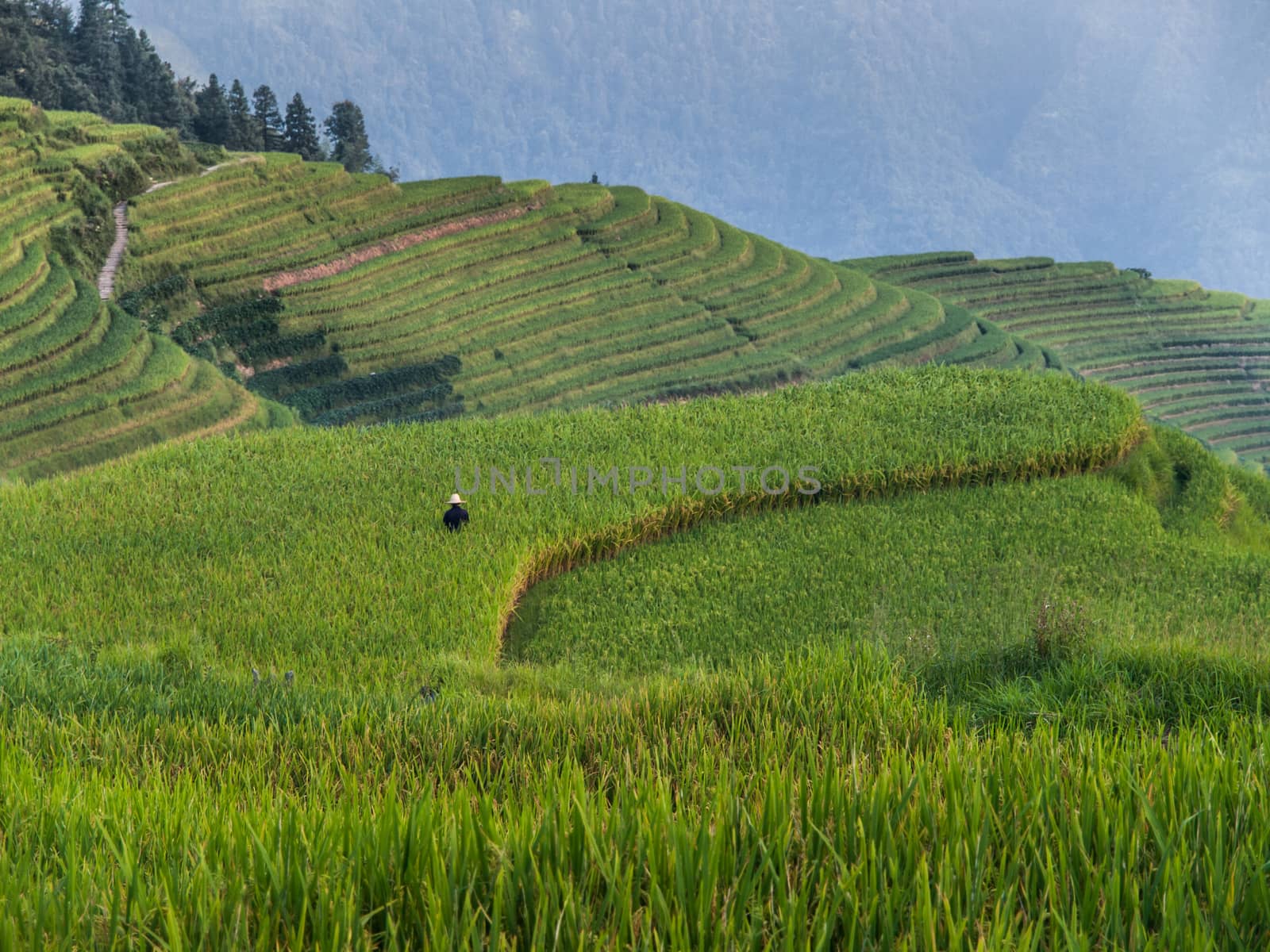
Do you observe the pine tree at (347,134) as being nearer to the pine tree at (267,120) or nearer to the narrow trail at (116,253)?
the pine tree at (267,120)

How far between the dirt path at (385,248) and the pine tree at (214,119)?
2054 centimetres

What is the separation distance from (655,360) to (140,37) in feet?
156

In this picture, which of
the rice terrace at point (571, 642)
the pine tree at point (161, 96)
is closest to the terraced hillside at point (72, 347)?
the rice terrace at point (571, 642)

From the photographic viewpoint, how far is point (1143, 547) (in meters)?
11.8

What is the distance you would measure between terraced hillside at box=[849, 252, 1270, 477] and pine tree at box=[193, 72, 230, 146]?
3454 cm

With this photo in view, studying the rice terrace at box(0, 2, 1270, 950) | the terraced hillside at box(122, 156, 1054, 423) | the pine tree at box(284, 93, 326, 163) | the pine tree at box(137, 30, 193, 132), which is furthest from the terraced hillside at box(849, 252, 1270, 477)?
the pine tree at box(137, 30, 193, 132)

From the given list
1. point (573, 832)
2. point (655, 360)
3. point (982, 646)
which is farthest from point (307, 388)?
point (573, 832)

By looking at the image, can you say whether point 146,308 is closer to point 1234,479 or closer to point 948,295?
point 1234,479

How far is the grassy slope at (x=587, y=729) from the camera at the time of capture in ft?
8.26

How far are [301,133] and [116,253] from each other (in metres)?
30.0

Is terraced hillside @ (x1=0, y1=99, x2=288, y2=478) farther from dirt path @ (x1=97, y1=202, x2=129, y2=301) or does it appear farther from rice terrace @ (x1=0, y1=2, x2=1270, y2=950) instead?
dirt path @ (x1=97, y1=202, x2=129, y2=301)

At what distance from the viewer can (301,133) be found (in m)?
58.1

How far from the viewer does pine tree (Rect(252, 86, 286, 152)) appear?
55656 mm

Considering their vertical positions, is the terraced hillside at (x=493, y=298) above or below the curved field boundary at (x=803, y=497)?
above
